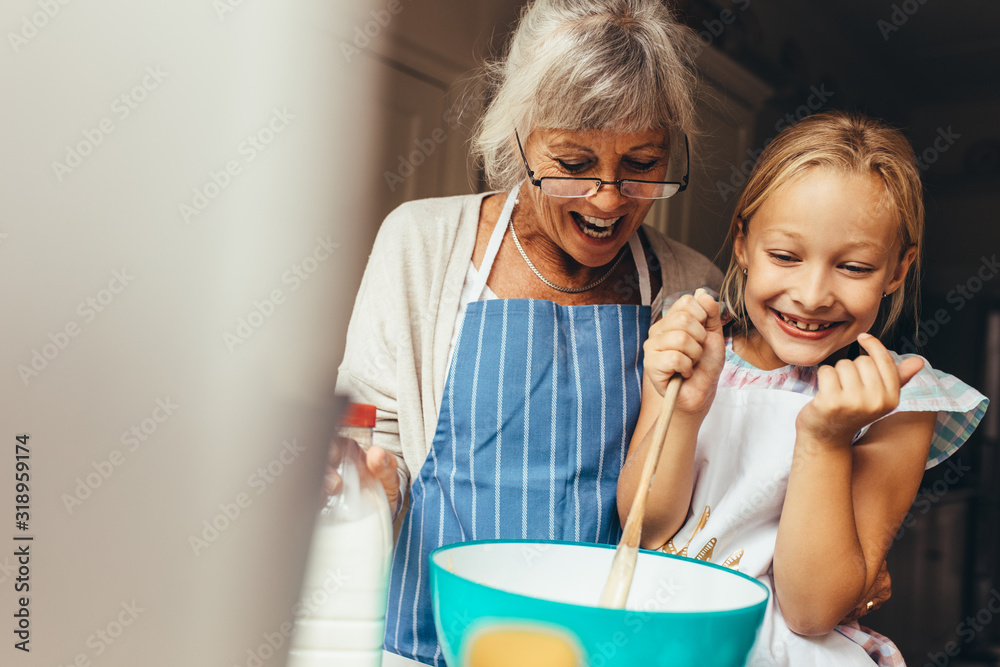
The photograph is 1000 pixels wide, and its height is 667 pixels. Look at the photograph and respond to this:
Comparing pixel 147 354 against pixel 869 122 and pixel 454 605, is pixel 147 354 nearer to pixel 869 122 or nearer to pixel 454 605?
pixel 454 605

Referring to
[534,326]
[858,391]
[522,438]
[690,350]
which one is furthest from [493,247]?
[858,391]

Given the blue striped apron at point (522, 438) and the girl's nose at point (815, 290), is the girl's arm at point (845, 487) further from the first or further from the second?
the blue striped apron at point (522, 438)

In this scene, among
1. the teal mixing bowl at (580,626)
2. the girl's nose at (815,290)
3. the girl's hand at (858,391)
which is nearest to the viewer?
the teal mixing bowl at (580,626)

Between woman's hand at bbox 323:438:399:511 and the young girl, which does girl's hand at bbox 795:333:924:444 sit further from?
woman's hand at bbox 323:438:399:511

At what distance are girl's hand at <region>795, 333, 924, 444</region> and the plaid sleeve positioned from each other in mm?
114

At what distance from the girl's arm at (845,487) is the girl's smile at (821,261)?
106mm

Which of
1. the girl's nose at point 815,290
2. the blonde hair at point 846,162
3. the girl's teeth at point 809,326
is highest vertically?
the blonde hair at point 846,162

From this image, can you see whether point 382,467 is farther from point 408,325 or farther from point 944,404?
point 944,404

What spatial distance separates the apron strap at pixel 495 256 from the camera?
0.95 meters

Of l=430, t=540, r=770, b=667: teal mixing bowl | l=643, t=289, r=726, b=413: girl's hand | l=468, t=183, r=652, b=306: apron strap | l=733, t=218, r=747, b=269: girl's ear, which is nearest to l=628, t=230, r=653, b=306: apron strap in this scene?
l=468, t=183, r=652, b=306: apron strap

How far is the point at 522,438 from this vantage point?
875mm

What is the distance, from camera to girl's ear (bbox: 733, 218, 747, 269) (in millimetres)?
846

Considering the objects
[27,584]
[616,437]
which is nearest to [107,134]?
[27,584]

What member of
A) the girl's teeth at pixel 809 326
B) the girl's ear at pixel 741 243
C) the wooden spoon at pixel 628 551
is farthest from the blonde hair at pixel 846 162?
the wooden spoon at pixel 628 551
